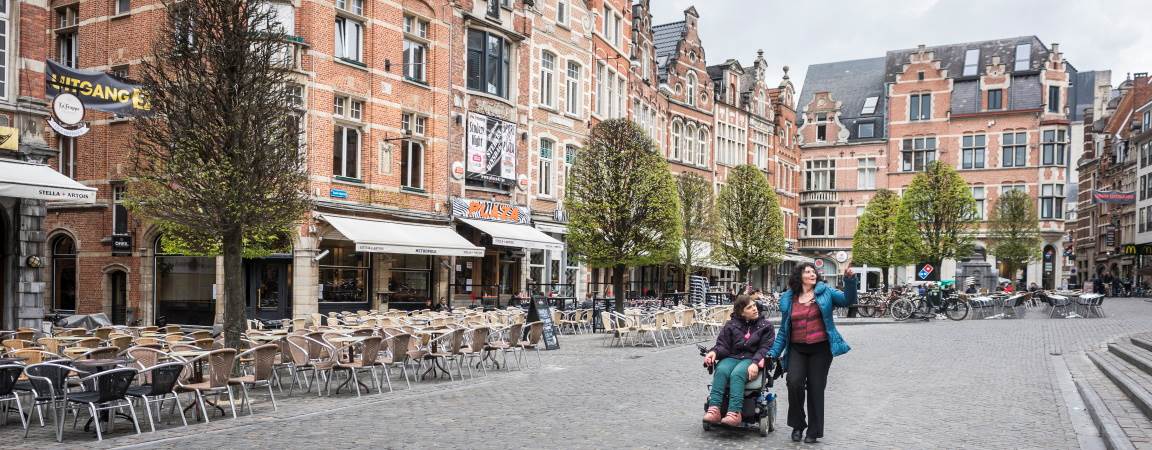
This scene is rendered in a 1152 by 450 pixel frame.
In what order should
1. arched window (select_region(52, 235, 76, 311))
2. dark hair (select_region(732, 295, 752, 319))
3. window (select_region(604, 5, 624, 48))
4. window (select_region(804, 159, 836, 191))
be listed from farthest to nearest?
window (select_region(804, 159, 836, 191)), window (select_region(604, 5, 624, 48)), arched window (select_region(52, 235, 76, 311)), dark hair (select_region(732, 295, 752, 319))

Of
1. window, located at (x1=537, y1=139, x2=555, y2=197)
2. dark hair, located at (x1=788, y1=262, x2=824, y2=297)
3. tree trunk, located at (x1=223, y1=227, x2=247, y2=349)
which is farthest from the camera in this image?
window, located at (x1=537, y1=139, x2=555, y2=197)

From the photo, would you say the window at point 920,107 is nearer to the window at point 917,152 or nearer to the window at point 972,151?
the window at point 917,152

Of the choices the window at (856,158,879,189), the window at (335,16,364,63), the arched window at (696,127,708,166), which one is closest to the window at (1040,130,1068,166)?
the window at (856,158,879,189)

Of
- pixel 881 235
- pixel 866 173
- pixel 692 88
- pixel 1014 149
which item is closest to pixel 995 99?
pixel 1014 149

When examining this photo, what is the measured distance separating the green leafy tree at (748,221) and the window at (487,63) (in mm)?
10496

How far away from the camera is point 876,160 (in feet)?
191

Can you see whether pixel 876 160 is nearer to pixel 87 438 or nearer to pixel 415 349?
pixel 415 349

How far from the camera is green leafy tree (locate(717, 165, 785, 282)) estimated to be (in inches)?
1346

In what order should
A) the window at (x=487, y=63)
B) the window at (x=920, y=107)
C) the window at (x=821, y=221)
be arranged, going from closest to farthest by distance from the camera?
the window at (x=487, y=63) < the window at (x=920, y=107) < the window at (x=821, y=221)

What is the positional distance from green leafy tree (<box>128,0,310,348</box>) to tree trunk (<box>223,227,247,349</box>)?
0.04 feet

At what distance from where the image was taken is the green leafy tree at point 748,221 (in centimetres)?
3419

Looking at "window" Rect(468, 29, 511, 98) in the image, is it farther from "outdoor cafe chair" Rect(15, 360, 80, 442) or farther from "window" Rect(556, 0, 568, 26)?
"outdoor cafe chair" Rect(15, 360, 80, 442)

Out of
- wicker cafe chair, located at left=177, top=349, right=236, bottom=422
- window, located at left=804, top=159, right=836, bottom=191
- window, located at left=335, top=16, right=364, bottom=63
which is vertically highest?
window, located at left=335, top=16, right=364, bottom=63

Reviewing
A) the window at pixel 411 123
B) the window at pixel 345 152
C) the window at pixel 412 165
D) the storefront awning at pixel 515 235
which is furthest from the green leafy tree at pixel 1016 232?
the window at pixel 345 152
